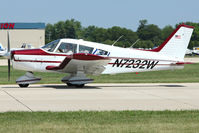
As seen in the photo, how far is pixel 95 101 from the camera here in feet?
39.1

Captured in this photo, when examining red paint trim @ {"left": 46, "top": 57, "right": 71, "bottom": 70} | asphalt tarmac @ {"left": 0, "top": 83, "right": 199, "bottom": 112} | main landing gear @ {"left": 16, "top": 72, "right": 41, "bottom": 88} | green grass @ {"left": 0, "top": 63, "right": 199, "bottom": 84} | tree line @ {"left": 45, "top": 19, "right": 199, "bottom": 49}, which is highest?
red paint trim @ {"left": 46, "top": 57, "right": 71, "bottom": 70}

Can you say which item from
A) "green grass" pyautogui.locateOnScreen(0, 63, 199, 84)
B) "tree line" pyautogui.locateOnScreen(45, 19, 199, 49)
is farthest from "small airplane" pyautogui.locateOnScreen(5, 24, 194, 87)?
"tree line" pyautogui.locateOnScreen(45, 19, 199, 49)

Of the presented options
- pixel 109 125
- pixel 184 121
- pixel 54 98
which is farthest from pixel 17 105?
pixel 184 121

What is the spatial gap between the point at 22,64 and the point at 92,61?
2.75m

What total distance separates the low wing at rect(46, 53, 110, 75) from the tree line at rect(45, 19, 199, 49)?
45.2m

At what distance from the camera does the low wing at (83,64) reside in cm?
1518

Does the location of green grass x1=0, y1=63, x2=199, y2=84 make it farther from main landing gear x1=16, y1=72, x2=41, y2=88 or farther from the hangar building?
the hangar building

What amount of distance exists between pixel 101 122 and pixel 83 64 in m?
7.43

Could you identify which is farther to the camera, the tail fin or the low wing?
the tail fin

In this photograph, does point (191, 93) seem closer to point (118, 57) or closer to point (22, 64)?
point (118, 57)

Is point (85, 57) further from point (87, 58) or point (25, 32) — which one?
point (25, 32)

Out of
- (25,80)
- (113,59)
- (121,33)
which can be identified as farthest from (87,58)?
(121,33)

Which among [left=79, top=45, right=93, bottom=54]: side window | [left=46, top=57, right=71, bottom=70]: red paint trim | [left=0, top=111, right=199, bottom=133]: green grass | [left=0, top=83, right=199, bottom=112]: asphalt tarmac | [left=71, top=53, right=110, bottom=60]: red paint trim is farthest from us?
[left=79, top=45, right=93, bottom=54]: side window

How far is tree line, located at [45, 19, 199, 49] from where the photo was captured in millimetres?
90106
